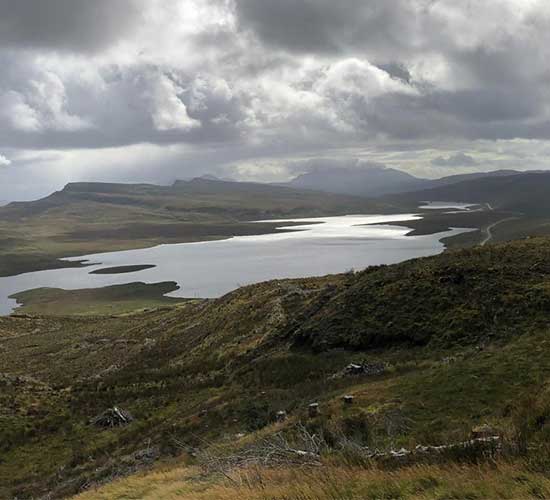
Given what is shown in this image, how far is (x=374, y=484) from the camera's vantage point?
9.30m

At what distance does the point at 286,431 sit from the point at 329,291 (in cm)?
2493

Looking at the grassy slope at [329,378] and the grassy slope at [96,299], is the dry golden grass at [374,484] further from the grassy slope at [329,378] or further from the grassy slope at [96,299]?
the grassy slope at [96,299]

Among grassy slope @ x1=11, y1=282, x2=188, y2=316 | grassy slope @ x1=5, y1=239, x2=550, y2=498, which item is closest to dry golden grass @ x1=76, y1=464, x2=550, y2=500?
grassy slope @ x1=5, y1=239, x2=550, y2=498

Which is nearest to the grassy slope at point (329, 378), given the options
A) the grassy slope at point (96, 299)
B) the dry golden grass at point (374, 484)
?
the dry golden grass at point (374, 484)

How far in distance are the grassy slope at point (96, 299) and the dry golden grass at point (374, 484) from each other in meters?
106

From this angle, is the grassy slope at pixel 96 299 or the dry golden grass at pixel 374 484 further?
the grassy slope at pixel 96 299

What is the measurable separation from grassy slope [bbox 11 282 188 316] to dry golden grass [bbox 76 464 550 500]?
348 feet

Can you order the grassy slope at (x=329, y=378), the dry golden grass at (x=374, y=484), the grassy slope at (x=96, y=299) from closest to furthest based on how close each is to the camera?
the dry golden grass at (x=374, y=484)
the grassy slope at (x=329, y=378)
the grassy slope at (x=96, y=299)

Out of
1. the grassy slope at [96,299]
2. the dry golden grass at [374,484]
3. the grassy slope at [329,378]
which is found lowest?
the grassy slope at [96,299]

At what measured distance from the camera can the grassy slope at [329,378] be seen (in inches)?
617

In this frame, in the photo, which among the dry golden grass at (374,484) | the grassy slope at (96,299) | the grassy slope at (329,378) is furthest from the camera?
the grassy slope at (96,299)

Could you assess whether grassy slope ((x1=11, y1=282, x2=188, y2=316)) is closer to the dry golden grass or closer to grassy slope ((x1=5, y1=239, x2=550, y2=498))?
grassy slope ((x1=5, y1=239, x2=550, y2=498))

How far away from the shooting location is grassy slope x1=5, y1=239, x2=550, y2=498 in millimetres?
15664

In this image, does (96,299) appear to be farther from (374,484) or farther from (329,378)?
(374,484)
